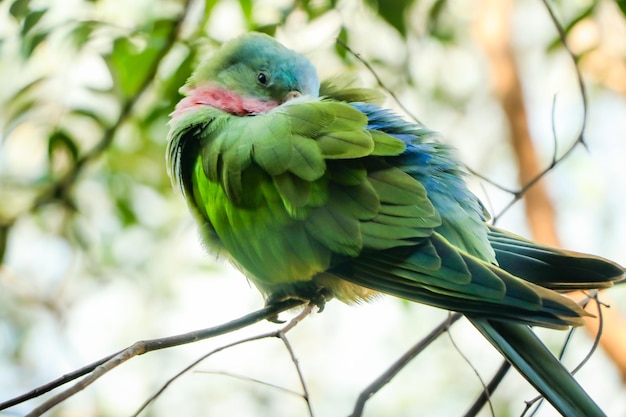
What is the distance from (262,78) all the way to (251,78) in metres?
0.04

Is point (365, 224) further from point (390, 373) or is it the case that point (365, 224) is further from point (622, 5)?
point (622, 5)

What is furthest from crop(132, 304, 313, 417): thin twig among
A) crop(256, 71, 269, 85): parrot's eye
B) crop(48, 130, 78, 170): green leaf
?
crop(48, 130, 78, 170): green leaf

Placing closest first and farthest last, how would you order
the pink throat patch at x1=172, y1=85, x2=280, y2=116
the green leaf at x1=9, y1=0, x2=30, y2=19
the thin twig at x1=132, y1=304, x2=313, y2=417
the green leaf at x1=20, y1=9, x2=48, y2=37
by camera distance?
the thin twig at x1=132, y1=304, x2=313, y2=417, the green leaf at x1=9, y1=0, x2=30, y2=19, the green leaf at x1=20, y1=9, x2=48, y2=37, the pink throat patch at x1=172, y1=85, x2=280, y2=116

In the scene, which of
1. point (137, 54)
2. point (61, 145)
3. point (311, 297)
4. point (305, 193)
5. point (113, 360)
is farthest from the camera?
point (61, 145)

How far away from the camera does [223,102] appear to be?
287cm

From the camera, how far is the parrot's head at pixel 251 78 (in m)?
2.89

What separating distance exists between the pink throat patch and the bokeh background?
253 millimetres

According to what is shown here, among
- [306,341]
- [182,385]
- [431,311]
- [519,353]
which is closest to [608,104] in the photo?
[431,311]

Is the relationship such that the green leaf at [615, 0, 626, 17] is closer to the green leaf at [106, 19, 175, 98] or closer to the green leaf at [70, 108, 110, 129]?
the green leaf at [106, 19, 175, 98]

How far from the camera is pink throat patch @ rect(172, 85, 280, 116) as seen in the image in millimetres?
2826

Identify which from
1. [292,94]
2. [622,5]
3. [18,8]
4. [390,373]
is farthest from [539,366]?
[18,8]

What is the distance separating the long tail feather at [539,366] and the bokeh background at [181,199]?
0.65 m

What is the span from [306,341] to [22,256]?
2.95 m

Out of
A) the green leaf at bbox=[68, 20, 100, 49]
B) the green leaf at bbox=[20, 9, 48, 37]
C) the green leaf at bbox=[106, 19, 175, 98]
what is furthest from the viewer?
the green leaf at bbox=[106, 19, 175, 98]
